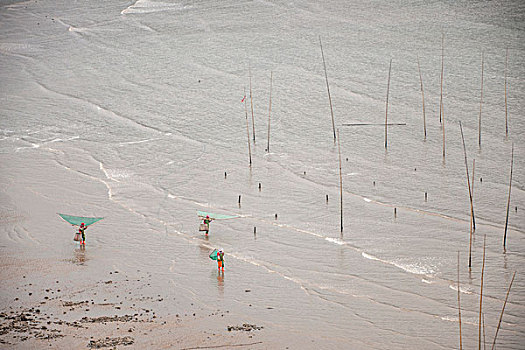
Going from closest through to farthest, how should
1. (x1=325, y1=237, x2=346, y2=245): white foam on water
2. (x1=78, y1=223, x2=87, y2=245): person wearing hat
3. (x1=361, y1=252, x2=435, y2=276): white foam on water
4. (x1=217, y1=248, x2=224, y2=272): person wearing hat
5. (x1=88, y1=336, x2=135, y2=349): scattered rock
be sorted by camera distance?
(x1=88, y1=336, x2=135, y2=349): scattered rock → (x1=217, y1=248, x2=224, y2=272): person wearing hat → (x1=361, y1=252, x2=435, y2=276): white foam on water → (x1=78, y1=223, x2=87, y2=245): person wearing hat → (x1=325, y1=237, x2=346, y2=245): white foam on water

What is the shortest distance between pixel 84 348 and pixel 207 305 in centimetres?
201

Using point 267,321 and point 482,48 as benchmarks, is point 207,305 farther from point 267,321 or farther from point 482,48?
point 482,48

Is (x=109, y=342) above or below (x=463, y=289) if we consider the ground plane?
below

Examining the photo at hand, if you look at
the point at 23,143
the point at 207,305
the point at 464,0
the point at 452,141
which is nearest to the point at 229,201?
the point at 207,305

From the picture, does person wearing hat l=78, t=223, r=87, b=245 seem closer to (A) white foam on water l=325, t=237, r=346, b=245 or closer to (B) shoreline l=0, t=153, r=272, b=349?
(B) shoreline l=0, t=153, r=272, b=349

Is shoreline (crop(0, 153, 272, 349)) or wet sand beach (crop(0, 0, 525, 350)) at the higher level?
wet sand beach (crop(0, 0, 525, 350))

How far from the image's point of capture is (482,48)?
20.2 metres

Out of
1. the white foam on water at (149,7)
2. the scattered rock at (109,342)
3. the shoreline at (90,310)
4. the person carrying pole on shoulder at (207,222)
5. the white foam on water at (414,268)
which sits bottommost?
the scattered rock at (109,342)

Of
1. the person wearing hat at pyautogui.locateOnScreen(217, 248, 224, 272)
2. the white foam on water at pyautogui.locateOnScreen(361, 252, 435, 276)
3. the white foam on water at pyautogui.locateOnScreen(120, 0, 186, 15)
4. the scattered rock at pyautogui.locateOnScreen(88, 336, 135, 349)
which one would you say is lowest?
the scattered rock at pyautogui.locateOnScreen(88, 336, 135, 349)

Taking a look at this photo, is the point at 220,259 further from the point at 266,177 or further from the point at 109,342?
the point at 266,177

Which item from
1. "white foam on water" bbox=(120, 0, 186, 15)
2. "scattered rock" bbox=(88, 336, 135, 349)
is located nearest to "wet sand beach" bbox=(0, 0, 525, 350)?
"scattered rock" bbox=(88, 336, 135, 349)

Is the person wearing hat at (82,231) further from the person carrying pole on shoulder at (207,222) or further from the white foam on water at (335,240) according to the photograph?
the white foam on water at (335,240)

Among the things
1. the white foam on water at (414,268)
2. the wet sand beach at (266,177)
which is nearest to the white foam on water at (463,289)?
the wet sand beach at (266,177)

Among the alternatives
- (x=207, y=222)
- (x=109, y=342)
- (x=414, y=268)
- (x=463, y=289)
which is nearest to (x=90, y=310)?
(x=109, y=342)
